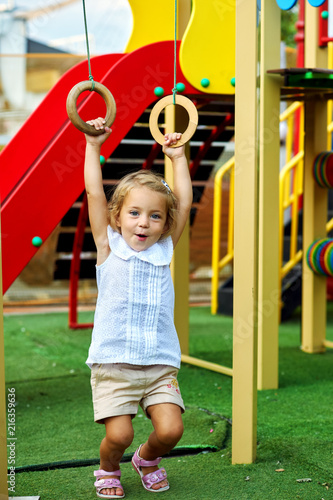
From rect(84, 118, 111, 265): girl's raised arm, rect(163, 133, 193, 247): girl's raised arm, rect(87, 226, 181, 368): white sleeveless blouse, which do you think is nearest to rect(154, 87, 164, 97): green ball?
rect(163, 133, 193, 247): girl's raised arm

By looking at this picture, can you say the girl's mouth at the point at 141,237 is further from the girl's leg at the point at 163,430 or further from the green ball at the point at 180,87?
the green ball at the point at 180,87

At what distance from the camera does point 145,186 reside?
228cm

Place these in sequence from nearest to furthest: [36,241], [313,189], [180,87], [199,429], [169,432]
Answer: [169,432]
[199,429]
[36,241]
[180,87]
[313,189]

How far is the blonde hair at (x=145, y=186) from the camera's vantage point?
90.0 inches

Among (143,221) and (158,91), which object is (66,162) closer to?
(158,91)

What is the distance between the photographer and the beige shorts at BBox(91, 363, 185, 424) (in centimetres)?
220

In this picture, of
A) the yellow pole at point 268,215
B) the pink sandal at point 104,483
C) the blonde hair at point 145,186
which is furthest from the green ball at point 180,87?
the pink sandal at point 104,483

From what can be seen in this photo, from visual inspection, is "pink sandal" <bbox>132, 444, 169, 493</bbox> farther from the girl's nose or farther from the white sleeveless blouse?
the girl's nose

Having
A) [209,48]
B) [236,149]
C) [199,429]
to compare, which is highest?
[209,48]

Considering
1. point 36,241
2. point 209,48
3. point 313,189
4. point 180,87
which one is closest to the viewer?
point 36,241

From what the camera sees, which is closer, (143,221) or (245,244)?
(143,221)

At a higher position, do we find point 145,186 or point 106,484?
point 145,186

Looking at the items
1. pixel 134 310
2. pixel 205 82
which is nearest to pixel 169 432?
pixel 134 310

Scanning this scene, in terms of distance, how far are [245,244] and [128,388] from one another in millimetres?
681
